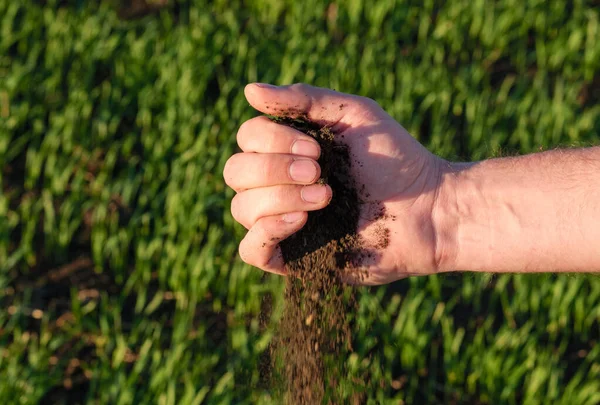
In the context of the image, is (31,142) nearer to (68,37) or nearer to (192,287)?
(68,37)

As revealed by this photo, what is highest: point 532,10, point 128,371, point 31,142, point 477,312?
point 532,10

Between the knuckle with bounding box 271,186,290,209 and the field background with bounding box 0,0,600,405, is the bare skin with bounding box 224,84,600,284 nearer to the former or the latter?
the knuckle with bounding box 271,186,290,209

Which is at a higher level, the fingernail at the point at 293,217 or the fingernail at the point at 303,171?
the fingernail at the point at 303,171

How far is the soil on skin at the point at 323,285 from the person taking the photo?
208 cm

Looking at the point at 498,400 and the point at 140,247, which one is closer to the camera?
the point at 498,400

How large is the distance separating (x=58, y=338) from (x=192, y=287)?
1.88 ft

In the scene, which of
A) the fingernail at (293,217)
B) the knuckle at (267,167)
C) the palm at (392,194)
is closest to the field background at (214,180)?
the palm at (392,194)

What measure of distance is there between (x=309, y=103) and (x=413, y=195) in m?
0.43

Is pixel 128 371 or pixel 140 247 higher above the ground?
pixel 140 247

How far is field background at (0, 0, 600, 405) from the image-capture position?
2908mm

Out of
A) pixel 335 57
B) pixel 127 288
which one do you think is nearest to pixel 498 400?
pixel 127 288

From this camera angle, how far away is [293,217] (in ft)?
6.43

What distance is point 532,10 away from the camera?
4.52m

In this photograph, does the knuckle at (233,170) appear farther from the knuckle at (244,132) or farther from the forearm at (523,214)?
the forearm at (523,214)
